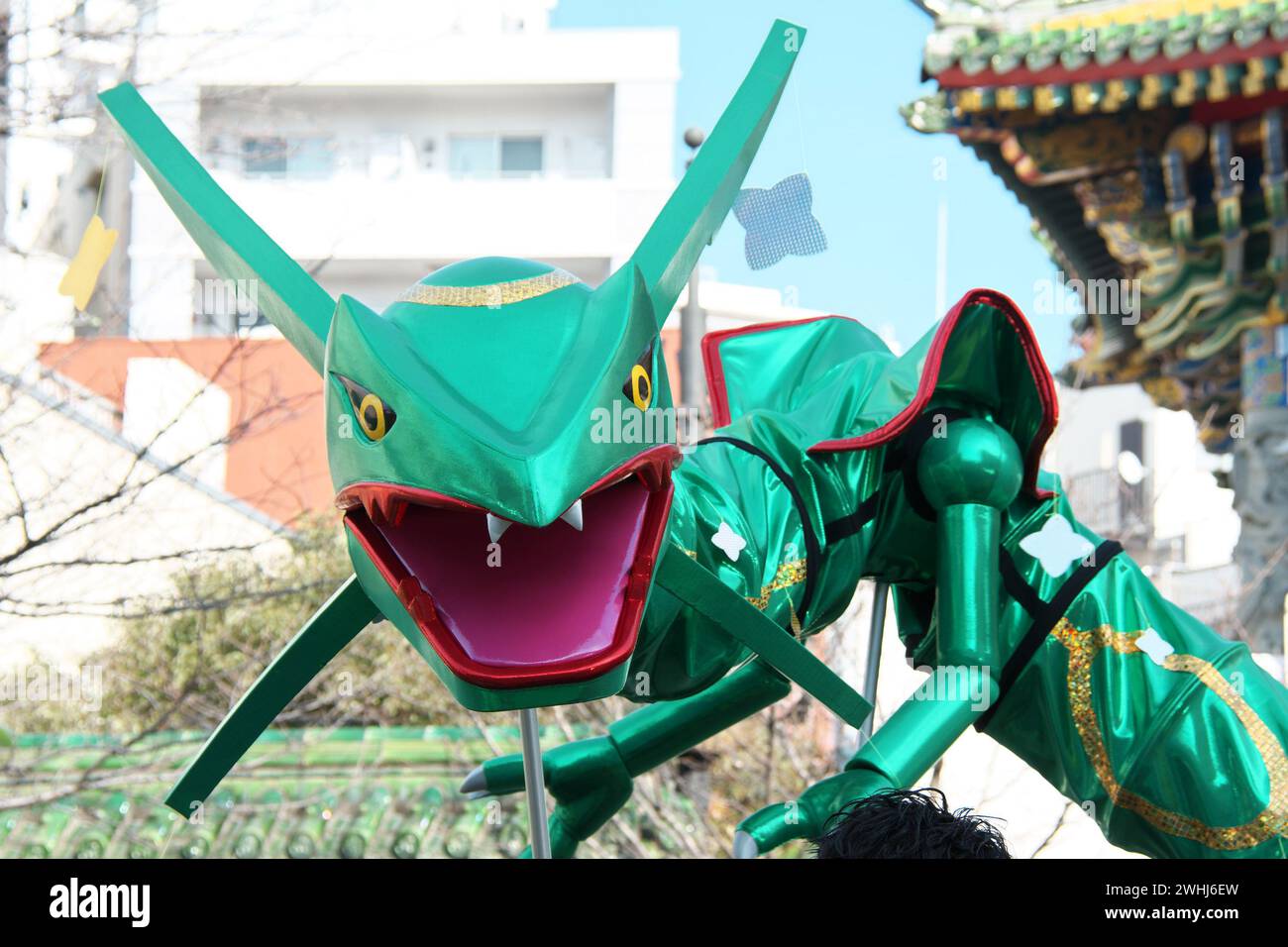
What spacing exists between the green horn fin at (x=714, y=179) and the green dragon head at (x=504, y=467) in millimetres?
175

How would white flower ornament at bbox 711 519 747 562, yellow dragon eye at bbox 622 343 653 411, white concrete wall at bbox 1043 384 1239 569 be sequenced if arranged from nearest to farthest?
yellow dragon eye at bbox 622 343 653 411 < white flower ornament at bbox 711 519 747 562 < white concrete wall at bbox 1043 384 1239 569

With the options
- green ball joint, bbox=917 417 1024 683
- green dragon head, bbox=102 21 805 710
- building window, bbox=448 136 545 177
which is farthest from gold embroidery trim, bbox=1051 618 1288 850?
building window, bbox=448 136 545 177

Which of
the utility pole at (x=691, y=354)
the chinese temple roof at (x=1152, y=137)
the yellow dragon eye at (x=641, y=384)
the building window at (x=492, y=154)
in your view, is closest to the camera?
the yellow dragon eye at (x=641, y=384)

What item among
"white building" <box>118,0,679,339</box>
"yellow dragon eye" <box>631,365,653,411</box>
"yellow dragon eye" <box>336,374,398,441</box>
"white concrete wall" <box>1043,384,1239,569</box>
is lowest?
"white concrete wall" <box>1043,384,1239,569</box>

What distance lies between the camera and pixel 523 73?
20.0 m

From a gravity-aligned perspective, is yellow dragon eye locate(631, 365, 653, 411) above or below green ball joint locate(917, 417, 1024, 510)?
above

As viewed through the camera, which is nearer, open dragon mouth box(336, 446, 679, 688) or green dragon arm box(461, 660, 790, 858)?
open dragon mouth box(336, 446, 679, 688)

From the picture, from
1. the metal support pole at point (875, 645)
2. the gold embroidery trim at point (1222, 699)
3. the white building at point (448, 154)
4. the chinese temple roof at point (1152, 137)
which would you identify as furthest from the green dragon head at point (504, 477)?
the white building at point (448, 154)

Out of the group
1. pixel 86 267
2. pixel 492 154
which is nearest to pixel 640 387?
pixel 86 267

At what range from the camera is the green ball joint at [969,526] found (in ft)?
8.59

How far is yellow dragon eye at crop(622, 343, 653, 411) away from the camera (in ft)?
6.51

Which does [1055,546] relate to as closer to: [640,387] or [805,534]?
[805,534]

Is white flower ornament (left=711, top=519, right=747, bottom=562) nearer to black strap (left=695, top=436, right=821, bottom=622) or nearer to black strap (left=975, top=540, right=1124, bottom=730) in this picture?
black strap (left=695, top=436, right=821, bottom=622)

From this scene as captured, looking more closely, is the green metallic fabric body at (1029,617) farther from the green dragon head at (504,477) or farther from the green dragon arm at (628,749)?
the green dragon head at (504,477)
